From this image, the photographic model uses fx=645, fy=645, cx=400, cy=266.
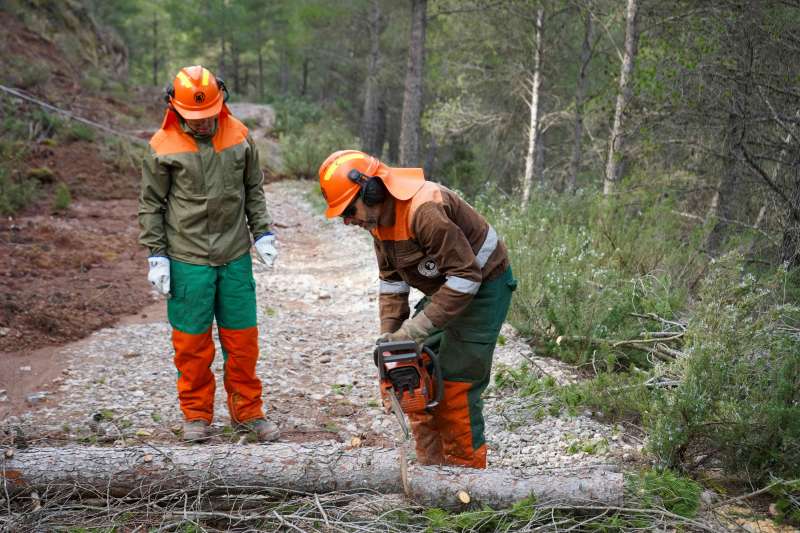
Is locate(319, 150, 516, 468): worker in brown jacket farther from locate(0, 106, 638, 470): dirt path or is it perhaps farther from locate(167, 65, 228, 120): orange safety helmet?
locate(167, 65, 228, 120): orange safety helmet

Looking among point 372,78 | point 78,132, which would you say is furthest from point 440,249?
point 372,78

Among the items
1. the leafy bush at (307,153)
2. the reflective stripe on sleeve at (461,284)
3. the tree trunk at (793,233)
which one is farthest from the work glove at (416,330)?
the leafy bush at (307,153)

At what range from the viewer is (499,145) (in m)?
18.5

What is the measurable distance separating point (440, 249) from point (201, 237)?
169cm

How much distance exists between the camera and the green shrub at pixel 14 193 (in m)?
9.27

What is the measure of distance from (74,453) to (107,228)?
712 cm

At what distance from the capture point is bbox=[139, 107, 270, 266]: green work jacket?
12.8ft

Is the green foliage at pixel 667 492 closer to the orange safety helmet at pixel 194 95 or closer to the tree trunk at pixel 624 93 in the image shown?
the orange safety helmet at pixel 194 95

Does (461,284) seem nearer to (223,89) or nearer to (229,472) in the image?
(229,472)

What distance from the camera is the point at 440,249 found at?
3092mm

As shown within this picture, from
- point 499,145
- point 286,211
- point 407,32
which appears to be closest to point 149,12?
point 407,32

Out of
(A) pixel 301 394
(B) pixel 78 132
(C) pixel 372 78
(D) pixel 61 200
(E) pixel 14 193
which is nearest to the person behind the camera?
(A) pixel 301 394

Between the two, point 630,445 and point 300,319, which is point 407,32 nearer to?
point 300,319

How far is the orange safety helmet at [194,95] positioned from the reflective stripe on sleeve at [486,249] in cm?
179
